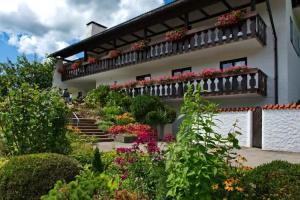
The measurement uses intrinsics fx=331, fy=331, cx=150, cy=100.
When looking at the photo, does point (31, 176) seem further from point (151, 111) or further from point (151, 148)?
point (151, 111)

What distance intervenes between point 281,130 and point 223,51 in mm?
6837

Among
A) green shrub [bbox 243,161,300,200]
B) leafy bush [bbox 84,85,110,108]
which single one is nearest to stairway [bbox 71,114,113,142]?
leafy bush [bbox 84,85,110,108]

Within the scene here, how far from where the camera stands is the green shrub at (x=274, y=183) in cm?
395

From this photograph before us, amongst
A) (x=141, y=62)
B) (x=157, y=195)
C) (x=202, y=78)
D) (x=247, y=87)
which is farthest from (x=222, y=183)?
(x=141, y=62)

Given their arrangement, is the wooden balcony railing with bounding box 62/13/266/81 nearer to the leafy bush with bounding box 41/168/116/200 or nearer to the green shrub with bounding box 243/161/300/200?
the green shrub with bounding box 243/161/300/200

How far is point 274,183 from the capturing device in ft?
13.5

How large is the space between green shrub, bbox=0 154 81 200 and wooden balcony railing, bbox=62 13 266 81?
1194cm

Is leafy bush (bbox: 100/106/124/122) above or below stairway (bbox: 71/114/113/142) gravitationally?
above

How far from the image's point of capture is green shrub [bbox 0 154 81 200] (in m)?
5.16

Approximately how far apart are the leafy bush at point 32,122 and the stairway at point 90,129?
757cm

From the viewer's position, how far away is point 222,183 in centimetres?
391

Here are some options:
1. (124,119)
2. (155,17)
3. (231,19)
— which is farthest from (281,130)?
(155,17)

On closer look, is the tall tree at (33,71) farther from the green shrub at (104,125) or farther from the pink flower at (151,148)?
the pink flower at (151,148)

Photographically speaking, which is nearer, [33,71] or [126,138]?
[126,138]
